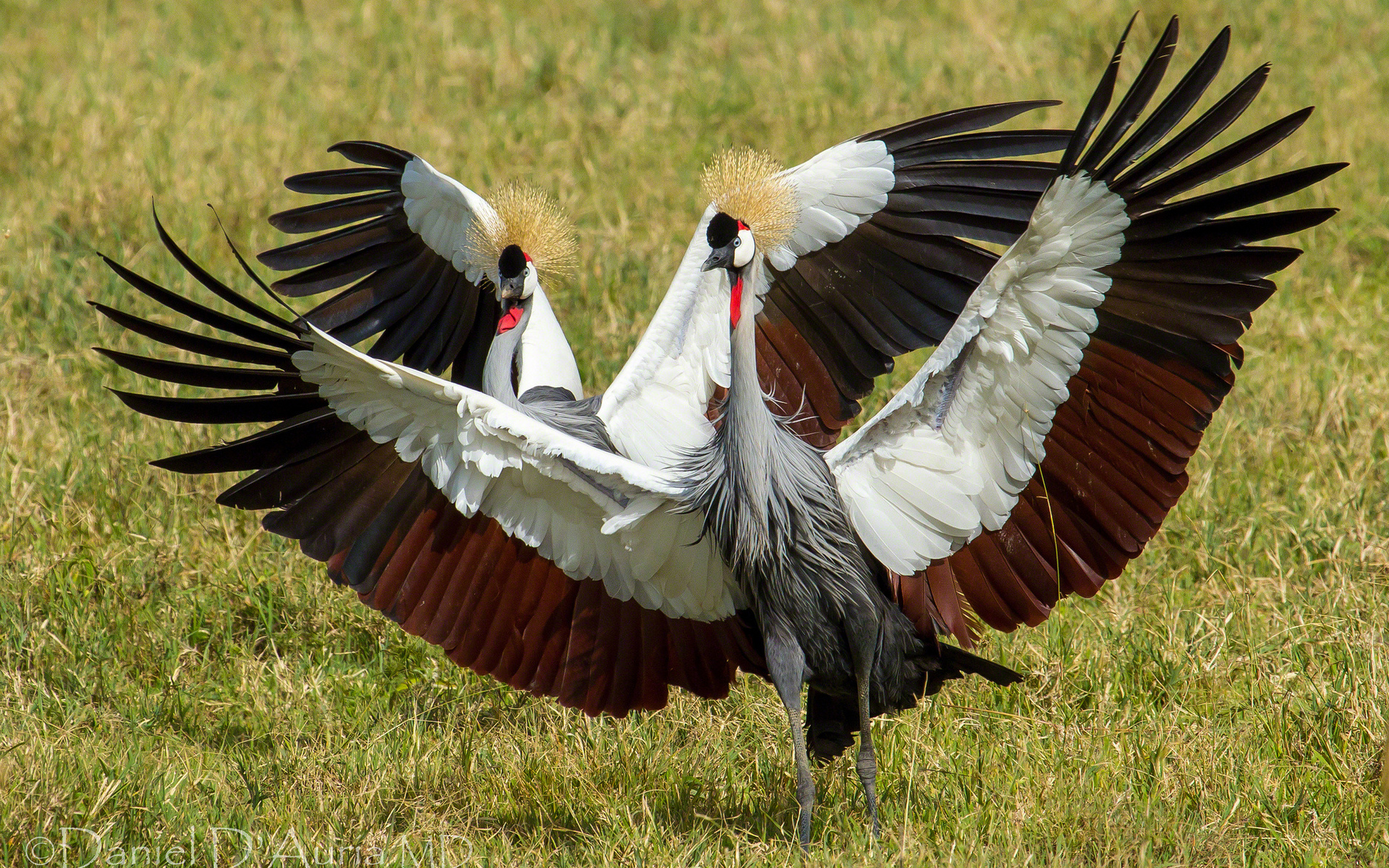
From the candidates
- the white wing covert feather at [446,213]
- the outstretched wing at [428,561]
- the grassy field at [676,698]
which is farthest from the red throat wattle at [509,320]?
the outstretched wing at [428,561]

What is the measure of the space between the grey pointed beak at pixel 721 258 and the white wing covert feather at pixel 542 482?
0.50 metres

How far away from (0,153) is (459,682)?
14.1 ft

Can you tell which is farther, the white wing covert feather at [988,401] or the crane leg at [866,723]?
the crane leg at [866,723]

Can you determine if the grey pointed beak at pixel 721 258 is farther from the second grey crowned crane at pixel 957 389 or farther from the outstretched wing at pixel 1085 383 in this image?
the outstretched wing at pixel 1085 383

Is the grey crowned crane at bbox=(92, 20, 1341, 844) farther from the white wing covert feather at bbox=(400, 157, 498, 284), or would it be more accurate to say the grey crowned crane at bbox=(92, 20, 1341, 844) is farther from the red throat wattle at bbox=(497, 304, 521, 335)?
the white wing covert feather at bbox=(400, 157, 498, 284)

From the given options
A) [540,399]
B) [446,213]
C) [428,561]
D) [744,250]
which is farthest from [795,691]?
[446,213]

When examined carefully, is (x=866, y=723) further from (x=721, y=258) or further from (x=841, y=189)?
(x=841, y=189)

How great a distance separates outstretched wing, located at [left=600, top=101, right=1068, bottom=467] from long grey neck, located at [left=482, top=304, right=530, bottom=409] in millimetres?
326

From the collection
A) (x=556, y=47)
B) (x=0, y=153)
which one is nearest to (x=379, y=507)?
(x=0, y=153)

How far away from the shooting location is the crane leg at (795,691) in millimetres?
3260

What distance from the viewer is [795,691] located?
337 cm

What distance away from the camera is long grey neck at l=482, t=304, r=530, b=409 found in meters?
4.57

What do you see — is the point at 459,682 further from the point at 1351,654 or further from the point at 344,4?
the point at 344,4

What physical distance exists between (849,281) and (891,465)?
4.19 feet
